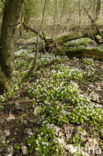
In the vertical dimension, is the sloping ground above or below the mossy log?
below

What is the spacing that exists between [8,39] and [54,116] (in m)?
3.21

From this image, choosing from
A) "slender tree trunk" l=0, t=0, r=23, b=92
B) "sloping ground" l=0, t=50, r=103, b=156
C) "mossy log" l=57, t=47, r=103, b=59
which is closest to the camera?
"sloping ground" l=0, t=50, r=103, b=156

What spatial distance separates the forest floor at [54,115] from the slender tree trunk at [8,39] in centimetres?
59

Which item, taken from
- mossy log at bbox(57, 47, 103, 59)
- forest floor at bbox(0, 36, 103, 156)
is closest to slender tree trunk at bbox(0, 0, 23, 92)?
forest floor at bbox(0, 36, 103, 156)

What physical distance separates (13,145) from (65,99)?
2327mm

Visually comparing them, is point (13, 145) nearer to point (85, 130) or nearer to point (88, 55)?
point (85, 130)

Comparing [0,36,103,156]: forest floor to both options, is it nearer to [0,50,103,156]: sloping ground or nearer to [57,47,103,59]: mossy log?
[0,50,103,156]: sloping ground

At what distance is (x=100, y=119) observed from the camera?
4.56m

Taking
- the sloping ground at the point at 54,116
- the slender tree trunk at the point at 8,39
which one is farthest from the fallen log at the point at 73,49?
the slender tree trunk at the point at 8,39

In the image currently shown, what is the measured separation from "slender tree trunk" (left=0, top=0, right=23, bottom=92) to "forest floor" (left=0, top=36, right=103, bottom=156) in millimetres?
586

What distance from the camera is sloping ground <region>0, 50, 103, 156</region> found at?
388cm

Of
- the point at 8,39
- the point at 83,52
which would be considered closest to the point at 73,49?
the point at 83,52

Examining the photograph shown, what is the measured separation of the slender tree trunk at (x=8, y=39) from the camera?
4785 millimetres

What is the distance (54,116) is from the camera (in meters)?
4.62
